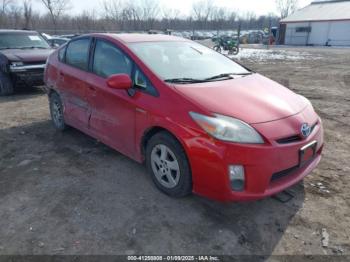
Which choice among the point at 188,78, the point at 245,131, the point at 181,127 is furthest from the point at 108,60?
the point at 245,131

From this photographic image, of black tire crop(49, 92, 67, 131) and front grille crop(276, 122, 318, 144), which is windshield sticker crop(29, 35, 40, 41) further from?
front grille crop(276, 122, 318, 144)

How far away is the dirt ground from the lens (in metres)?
2.53

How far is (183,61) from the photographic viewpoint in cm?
366

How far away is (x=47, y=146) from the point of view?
4.60 meters

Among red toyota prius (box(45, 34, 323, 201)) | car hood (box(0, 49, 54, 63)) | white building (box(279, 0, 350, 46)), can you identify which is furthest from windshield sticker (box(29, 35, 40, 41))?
white building (box(279, 0, 350, 46))

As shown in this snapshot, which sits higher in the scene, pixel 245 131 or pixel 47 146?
pixel 245 131

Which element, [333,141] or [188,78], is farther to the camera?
[333,141]

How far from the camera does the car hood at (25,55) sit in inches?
298

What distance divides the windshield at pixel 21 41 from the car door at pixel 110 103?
5709 mm

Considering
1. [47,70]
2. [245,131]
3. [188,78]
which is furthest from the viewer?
[47,70]

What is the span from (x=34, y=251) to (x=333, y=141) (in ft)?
14.1

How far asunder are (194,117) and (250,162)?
2.07ft

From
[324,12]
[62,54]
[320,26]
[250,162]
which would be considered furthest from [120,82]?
[324,12]

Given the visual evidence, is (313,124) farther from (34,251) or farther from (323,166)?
(34,251)
